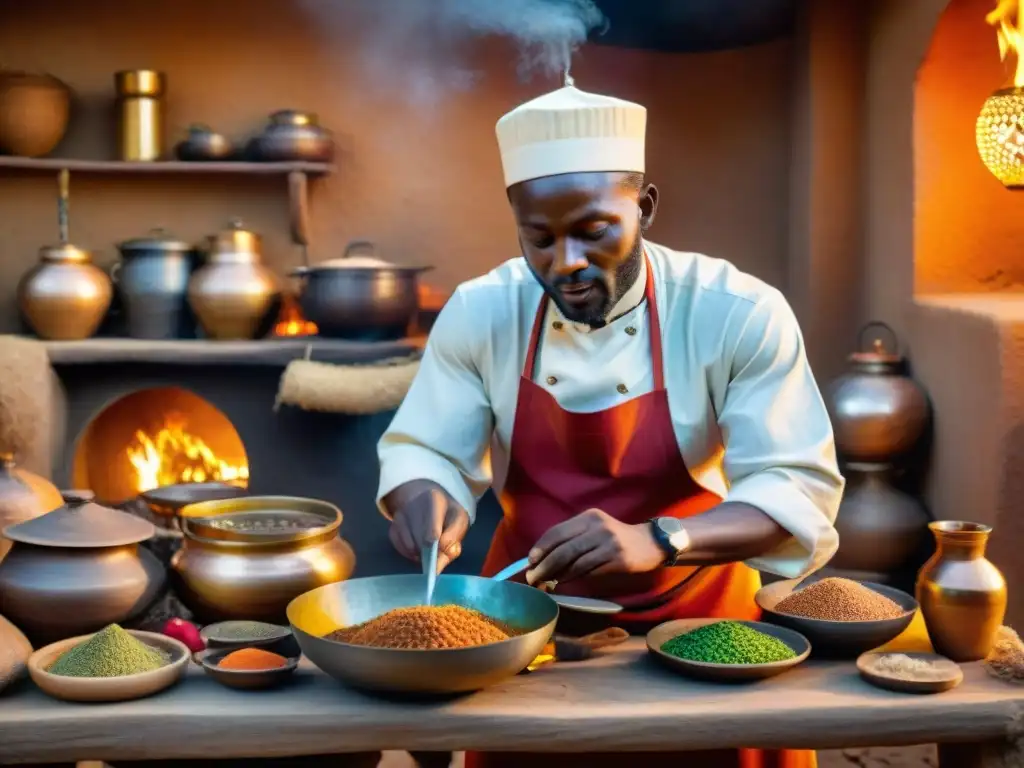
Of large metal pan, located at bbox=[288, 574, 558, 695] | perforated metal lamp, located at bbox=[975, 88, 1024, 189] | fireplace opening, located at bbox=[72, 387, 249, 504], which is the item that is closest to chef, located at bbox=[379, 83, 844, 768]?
large metal pan, located at bbox=[288, 574, 558, 695]

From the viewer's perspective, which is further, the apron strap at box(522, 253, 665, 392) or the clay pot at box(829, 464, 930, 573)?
the clay pot at box(829, 464, 930, 573)

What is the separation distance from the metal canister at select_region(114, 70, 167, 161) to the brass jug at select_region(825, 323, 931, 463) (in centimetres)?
340

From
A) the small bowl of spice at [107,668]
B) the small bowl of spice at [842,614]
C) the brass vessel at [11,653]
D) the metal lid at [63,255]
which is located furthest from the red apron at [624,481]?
the metal lid at [63,255]

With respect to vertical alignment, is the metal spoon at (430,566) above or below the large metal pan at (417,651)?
above

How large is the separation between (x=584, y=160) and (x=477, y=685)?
1.09 meters

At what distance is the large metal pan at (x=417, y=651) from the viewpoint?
1.88m

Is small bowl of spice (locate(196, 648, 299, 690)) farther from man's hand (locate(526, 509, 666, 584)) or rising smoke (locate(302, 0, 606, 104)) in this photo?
rising smoke (locate(302, 0, 606, 104))

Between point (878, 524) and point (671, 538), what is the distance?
300 centimetres

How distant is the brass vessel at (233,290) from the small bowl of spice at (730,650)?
3429 millimetres

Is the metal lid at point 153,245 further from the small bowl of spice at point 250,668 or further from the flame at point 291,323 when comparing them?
the small bowl of spice at point 250,668

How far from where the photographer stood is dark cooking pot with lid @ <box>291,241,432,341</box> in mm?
5059

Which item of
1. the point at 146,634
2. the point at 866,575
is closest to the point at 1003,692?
the point at 146,634

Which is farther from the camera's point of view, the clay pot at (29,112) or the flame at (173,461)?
the flame at (173,461)

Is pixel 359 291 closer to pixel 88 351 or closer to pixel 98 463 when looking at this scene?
pixel 88 351
